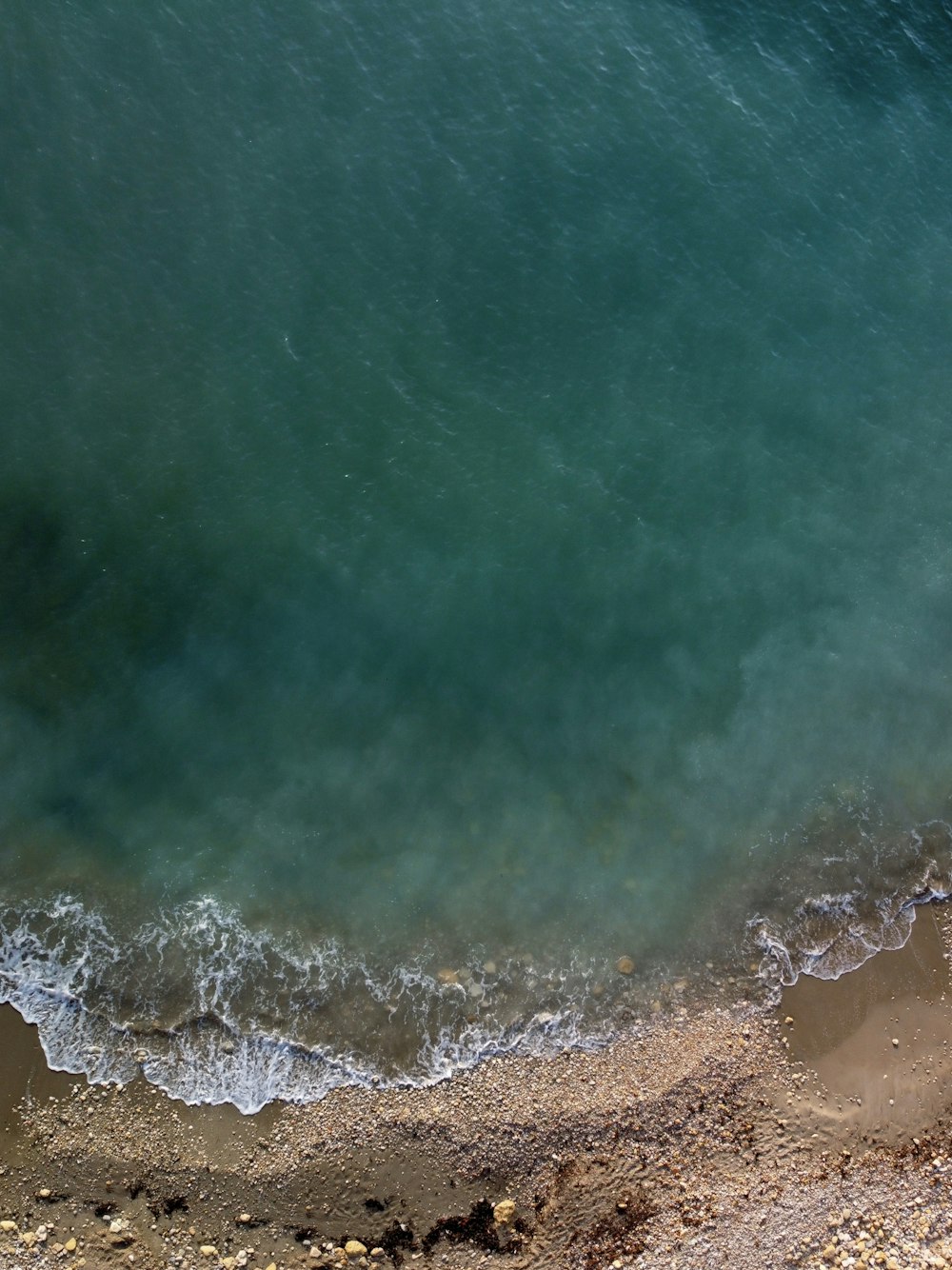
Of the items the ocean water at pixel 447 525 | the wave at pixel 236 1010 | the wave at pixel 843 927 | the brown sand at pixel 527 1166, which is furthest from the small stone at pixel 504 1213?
the wave at pixel 843 927

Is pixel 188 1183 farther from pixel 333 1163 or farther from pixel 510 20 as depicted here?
pixel 510 20

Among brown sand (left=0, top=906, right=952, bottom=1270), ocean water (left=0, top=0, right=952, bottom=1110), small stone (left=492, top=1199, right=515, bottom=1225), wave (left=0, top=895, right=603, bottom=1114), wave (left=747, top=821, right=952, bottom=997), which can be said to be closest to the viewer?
brown sand (left=0, top=906, right=952, bottom=1270)

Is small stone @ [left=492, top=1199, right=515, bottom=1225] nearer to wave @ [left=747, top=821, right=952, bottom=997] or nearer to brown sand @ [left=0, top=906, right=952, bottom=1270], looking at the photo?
brown sand @ [left=0, top=906, right=952, bottom=1270]

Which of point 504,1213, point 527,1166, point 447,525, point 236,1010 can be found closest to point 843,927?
point 527,1166

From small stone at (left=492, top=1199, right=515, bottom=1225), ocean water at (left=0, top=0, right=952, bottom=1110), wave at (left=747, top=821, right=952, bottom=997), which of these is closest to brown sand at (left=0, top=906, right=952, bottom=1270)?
small stone at (left=492, top=1199, right=515, bottom=1225)

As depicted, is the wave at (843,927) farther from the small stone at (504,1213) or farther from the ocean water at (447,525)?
the small stone at (504,1213)

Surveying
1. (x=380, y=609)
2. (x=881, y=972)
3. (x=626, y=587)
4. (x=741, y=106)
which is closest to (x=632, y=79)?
(x=741, y=106)
